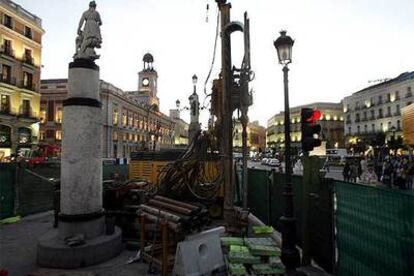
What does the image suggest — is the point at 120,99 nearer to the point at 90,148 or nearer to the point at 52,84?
the point at 52,84

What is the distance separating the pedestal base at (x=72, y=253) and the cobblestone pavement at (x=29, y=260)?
6.4 inches

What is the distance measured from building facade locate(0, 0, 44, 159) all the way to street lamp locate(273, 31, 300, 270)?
39052mm

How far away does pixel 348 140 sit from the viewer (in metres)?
80.6

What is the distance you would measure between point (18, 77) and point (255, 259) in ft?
154

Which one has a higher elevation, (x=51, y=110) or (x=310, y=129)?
(x=51, y=110)

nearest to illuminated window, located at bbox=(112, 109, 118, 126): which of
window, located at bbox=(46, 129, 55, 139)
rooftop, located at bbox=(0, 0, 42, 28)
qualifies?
window, located at bbox=(46, 129, 55, 139)

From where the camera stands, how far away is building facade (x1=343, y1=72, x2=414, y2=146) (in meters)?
63.8

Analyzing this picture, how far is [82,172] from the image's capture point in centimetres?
731

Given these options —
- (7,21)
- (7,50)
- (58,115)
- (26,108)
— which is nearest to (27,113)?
(26,108)

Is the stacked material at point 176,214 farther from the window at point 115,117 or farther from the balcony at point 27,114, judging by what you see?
the window at point 115,117

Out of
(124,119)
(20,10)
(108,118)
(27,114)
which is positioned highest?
(20,10)

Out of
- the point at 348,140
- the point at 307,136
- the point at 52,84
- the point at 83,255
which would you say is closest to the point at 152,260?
the point at 83,255

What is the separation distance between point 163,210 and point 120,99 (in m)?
63.4

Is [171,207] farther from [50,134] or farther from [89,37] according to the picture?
[50,134]
